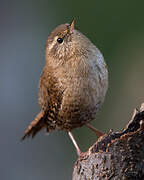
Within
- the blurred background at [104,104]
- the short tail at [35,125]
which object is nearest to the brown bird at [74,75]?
the short tail at [35,125]

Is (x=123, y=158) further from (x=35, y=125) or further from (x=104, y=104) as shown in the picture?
(x=104, y=104)

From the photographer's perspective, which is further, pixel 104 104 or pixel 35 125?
pixel 104 104

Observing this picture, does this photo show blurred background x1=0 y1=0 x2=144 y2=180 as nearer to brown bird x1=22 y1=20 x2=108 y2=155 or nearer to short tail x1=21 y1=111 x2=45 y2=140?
short tail x1=21 y1=111 x2=45 y2=140

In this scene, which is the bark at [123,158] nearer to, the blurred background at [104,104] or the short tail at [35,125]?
the short tail at [35,125]

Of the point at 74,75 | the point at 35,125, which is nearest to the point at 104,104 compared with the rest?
the point at 35,125

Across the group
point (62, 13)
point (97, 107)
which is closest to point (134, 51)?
point (62, 13)

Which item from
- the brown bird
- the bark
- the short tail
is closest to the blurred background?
the short tail
